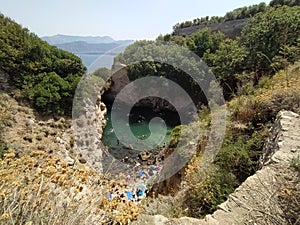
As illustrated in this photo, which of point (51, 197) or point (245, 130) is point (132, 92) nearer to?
point (245, 130)

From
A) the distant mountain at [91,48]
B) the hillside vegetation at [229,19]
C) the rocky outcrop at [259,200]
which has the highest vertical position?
the hillside vegetation at [229,19]

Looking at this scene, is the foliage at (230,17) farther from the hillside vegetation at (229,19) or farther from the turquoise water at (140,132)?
the turquoise water at (140,132)

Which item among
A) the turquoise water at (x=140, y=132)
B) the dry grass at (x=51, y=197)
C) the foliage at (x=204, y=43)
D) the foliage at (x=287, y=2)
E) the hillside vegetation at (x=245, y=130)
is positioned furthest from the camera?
the foliage at (x=204, y=43)

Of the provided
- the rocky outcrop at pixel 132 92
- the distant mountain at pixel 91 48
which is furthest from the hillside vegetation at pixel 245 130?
the distant mountain at pixel 91 48

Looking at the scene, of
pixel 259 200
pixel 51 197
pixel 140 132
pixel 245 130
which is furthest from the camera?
pixel 140 132

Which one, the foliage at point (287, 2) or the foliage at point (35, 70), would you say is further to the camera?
the foliage at point (287, 2)

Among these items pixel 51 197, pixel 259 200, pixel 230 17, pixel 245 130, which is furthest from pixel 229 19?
pixel 51 197

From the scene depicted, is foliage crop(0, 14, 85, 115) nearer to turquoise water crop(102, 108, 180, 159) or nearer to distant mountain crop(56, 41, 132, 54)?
turquoise water crop(102, 108, 180, 159)

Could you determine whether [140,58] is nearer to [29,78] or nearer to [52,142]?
[29,78]
